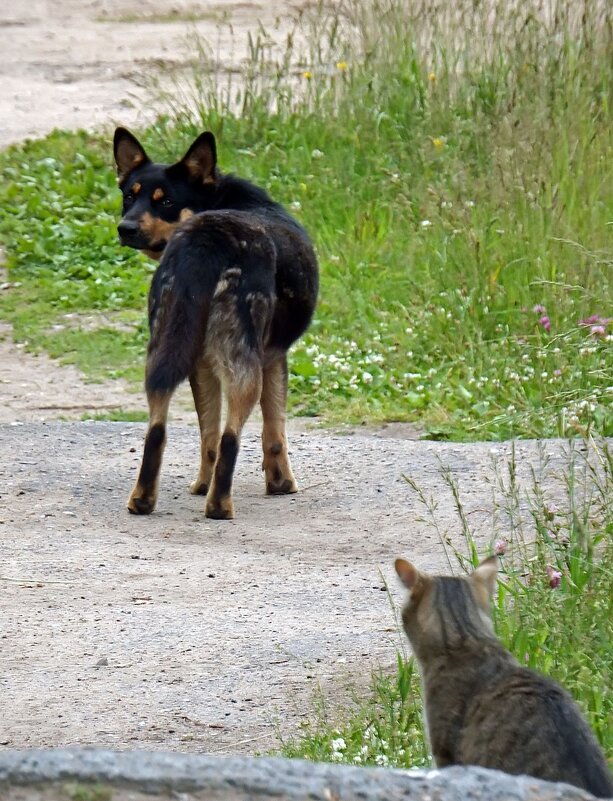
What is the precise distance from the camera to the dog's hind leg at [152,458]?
6.61 metres

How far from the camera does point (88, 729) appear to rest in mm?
4566

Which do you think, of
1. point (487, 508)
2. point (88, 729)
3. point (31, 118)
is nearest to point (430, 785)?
point (88, 729)

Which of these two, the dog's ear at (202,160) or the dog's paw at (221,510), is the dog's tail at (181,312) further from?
the dog's ear at (202,160)

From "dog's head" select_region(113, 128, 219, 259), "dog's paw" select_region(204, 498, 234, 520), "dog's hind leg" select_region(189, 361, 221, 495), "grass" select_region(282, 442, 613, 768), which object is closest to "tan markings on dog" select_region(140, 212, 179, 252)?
"dog's head" select_region(113, 128, 219, 259)

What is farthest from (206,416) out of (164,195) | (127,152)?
(127,152)

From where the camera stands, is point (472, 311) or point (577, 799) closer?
point (577, 799)

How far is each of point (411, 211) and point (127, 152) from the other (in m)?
3.49

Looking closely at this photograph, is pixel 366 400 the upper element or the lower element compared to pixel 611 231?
lower

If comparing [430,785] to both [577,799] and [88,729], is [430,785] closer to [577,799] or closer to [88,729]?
[577,799]

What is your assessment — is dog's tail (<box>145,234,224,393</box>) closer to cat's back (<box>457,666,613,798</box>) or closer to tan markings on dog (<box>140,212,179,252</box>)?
tan markings on dog (<box>140,212,179,252</box>)

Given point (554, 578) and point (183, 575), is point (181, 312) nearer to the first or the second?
point (183, 575)

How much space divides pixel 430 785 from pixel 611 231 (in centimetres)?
672

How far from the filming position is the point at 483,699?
3.42 metres

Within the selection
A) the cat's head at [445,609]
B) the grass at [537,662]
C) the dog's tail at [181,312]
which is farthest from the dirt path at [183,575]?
the cat's head at [445,609]
